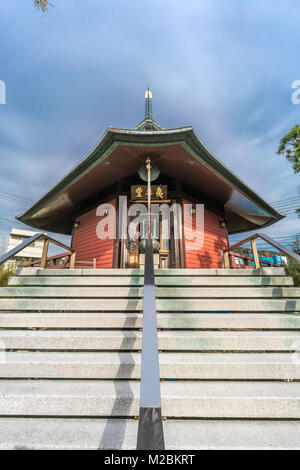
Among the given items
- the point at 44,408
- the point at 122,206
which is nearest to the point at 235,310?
the point at 44,408

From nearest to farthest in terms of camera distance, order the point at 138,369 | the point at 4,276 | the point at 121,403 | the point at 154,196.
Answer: the point at 121,403 < the point at 138,369 < the point at 4,276 < the point at 154,196

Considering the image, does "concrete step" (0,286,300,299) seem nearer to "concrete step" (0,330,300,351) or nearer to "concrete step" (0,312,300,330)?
"concrete step" (0,312,300,330)

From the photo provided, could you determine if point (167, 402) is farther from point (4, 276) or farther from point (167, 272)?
point (4, 276)

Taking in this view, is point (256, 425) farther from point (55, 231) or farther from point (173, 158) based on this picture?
point (55, 231)

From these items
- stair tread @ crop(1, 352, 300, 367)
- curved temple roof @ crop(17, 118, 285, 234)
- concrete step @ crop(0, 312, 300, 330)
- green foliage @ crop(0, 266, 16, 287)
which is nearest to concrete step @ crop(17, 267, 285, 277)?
concrete step @ crop(0, 312, 300, 330)

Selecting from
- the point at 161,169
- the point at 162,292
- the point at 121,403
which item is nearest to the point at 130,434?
the point at 121,403

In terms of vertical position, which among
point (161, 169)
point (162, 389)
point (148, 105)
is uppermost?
point (148, 105)

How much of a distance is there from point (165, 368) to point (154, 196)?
462 cm

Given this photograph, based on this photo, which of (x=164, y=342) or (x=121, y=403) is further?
(x=164, y=342)

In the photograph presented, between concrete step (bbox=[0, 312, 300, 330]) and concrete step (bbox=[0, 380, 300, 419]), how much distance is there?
2.48 ft

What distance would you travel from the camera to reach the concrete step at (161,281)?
10.9ft

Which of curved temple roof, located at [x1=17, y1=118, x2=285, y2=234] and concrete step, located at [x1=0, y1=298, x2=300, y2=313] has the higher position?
curved temple roof, located at [x1=17, y1=118, x2=285, y2=234]

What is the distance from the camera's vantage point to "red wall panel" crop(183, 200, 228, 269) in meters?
6.84

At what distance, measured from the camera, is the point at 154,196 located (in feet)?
19.6
